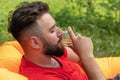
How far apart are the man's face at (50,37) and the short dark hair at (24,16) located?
0.11 feet

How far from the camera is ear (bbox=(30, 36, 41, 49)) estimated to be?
191 cm

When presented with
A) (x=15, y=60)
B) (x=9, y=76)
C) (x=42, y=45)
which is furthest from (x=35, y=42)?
(x=15, y=60)

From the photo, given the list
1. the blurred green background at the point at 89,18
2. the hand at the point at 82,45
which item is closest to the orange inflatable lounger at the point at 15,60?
the hand at the point at 82,45

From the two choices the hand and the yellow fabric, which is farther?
the hand

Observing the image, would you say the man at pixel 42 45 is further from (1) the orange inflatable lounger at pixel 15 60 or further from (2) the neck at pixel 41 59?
(1) the orange inflatable lounger at pixel 15 60

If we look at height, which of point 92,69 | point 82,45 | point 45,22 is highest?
point 45,22

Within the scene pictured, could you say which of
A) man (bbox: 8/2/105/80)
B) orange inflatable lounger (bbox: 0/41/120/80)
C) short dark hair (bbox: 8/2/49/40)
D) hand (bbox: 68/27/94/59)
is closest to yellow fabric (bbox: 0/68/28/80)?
man (bbox: 8/2/105/80)

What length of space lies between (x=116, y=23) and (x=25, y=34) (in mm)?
2270

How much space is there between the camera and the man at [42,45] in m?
1.90

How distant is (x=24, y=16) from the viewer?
190cm

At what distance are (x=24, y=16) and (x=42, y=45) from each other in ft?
0.55

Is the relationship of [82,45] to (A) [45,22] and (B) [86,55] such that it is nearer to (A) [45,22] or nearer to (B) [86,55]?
(B) [86,55]

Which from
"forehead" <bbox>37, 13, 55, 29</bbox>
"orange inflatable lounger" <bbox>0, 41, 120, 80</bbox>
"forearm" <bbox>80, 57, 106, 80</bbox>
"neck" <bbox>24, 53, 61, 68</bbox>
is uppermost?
"forehead" <bbox>37, 13, 55, 29</bbox>

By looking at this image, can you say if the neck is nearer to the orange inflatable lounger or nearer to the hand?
the hand
